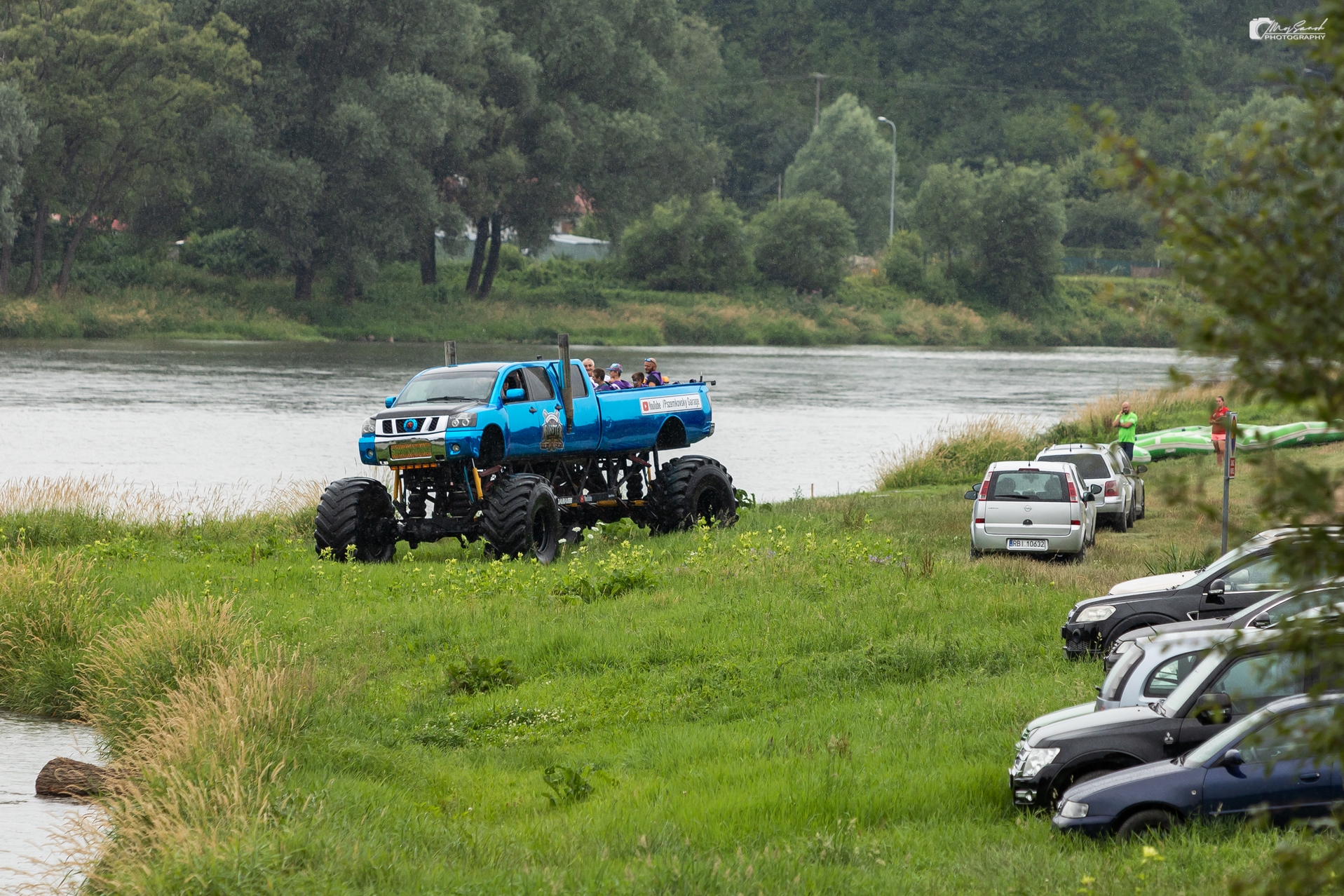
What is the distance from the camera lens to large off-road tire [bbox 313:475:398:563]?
20.0 m

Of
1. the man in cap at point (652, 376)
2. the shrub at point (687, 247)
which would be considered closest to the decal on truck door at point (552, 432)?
the man in cap at point (652, 376)

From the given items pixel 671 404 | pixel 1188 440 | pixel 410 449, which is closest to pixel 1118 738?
pixel 410 449

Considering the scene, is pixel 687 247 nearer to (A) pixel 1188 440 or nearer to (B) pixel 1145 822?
(A) pixel 1188 440

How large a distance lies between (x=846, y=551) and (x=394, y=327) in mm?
61483

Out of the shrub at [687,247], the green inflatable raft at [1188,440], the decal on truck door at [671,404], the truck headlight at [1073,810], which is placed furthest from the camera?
the shrub at [687,247]

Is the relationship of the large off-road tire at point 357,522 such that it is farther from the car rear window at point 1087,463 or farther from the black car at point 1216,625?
the car rear window at point 1087,463

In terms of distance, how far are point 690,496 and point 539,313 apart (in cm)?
6084

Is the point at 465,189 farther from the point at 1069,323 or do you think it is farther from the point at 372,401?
the point at 1069,323

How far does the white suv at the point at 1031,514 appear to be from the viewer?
840 inches

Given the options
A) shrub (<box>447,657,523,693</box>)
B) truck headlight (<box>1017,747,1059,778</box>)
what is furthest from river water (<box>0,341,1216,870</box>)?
truck headlight (<box>1017,747,1059,778</box>)

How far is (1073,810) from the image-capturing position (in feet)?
29.8

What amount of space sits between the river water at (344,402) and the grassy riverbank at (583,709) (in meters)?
8.31

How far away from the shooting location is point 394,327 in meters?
78.1

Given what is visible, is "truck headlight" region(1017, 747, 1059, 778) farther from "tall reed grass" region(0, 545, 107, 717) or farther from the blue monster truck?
the blue monster truck
